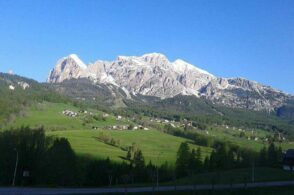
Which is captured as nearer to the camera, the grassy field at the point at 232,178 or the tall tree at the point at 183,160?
the grassy field at the point at 232,178

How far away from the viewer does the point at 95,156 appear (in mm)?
163375

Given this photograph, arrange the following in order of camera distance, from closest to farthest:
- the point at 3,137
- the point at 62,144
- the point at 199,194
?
the point at 199,194, the point at 62,144, the point at 3,137

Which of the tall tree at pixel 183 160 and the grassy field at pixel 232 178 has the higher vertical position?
the tall tree at pixel 183 160

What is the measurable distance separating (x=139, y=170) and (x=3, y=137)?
4187cm

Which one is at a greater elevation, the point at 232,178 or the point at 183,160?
the point at 183,160

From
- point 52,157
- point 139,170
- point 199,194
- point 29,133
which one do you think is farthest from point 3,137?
point 199,194

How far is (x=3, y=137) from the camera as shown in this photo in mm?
132375

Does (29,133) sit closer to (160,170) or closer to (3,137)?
(3,137)

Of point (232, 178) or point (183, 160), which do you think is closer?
point (232, 178)

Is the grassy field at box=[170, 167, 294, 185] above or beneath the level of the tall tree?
beneath

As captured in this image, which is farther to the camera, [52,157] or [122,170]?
[122,170]

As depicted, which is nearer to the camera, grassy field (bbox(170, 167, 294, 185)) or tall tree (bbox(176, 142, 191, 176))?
grassy field (bbox(170, 167, 294, 185))

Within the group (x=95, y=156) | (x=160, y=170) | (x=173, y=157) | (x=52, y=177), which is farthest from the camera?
(x=173, y=157)

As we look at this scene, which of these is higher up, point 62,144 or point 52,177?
point 62,144
